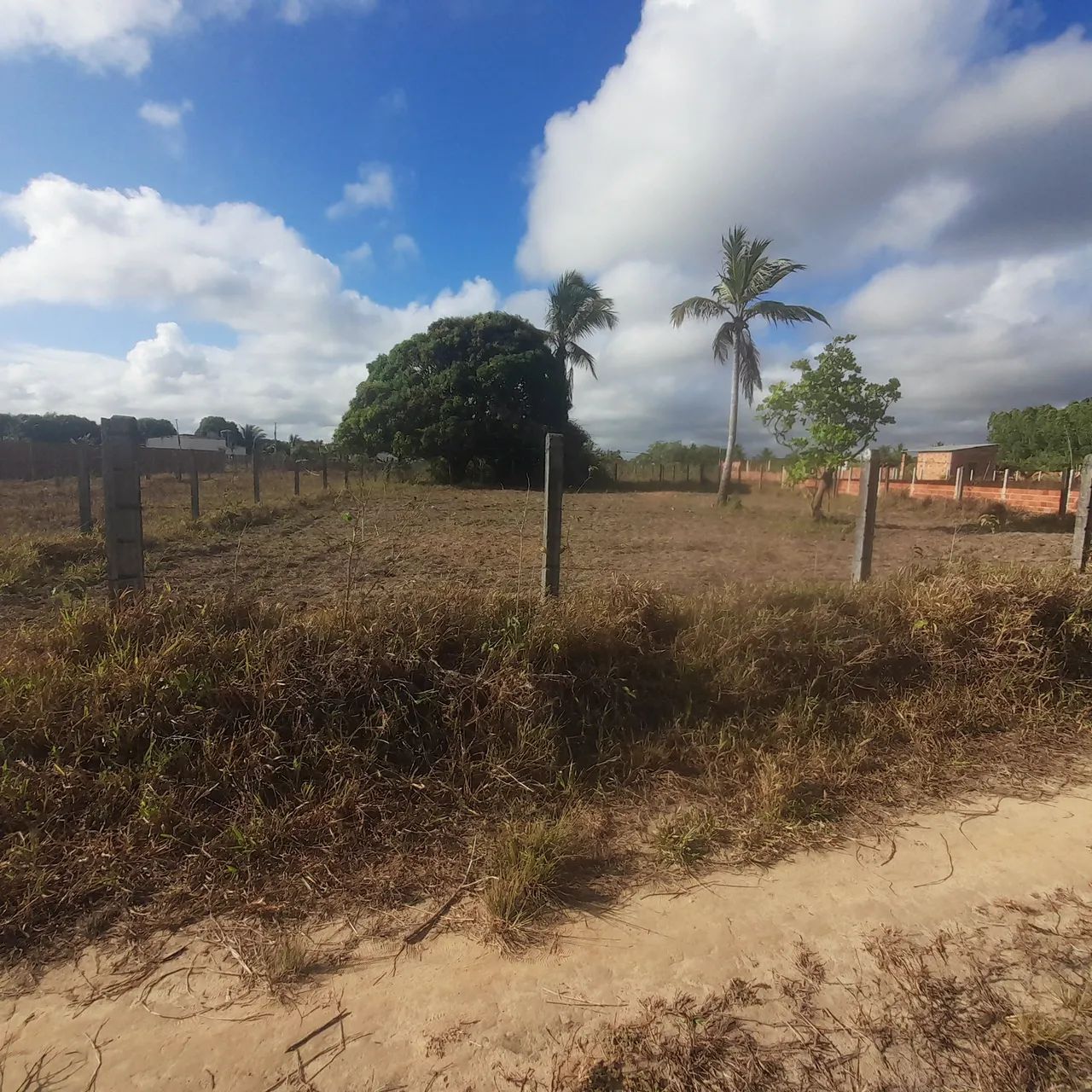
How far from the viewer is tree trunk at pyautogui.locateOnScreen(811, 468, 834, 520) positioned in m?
11.1

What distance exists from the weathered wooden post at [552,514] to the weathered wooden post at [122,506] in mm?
2215

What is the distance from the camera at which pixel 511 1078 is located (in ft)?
5.52

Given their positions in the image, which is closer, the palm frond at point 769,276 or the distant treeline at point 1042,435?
the palm frond at point 769,276

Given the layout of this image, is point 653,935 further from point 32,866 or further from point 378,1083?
point 32,866

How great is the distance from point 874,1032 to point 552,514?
283 centimetres

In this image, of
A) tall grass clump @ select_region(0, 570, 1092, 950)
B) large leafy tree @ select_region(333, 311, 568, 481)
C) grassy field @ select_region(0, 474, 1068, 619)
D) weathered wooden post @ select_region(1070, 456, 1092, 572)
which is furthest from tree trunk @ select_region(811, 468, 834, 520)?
large leafy tree @ select_region(333, 311, 568, 481)

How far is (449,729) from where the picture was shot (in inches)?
125

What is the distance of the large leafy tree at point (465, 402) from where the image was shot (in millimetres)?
27188

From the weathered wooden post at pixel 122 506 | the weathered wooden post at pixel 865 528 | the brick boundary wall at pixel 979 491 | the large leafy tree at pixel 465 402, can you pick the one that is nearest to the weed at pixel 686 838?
the weathered wooden post at pixel 122 506

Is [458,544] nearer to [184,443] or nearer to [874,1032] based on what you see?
[874,1032]

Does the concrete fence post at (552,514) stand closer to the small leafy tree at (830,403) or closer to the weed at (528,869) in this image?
the weed at (528,869)

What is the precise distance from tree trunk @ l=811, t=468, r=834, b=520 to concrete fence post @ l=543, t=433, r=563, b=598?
807 cm

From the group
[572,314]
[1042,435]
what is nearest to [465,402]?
[572,314]

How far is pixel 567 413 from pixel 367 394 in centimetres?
929
